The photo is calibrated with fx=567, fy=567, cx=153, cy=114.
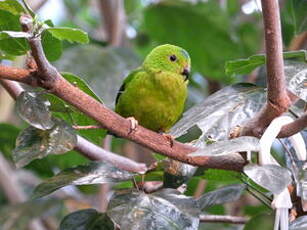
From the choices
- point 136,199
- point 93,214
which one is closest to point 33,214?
point 93,214

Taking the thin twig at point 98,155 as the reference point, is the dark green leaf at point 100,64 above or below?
above

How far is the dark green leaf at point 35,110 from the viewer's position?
0.88 m

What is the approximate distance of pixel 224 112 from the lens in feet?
3.24

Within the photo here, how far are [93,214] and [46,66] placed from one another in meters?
0.32

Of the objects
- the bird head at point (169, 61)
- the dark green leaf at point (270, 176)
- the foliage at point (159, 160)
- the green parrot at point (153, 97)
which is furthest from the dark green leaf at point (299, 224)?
the bird head at point (169, 61)

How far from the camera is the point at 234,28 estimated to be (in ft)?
7.76

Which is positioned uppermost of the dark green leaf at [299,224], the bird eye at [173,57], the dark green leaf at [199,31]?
the dark green leaf at [199,31]

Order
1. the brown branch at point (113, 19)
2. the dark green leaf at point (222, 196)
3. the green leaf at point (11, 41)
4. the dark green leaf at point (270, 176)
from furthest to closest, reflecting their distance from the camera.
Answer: the brown branch at point (113, 19), the dark green leaf at point (222, 196), the green leaf at point (11, 41), the dark green leaf at point (270, 176)

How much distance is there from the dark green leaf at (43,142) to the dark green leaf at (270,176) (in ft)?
0.98

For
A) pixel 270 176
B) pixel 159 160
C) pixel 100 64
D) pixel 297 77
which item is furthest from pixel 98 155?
pixel 100 64

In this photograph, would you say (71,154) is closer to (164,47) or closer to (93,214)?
(164,47)

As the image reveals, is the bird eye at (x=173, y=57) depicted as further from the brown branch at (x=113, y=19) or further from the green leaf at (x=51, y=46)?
the green leaf at (x=51, y=46)

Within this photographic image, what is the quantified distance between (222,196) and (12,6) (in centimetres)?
56

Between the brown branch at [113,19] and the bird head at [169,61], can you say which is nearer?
the bird head at [169,61]
